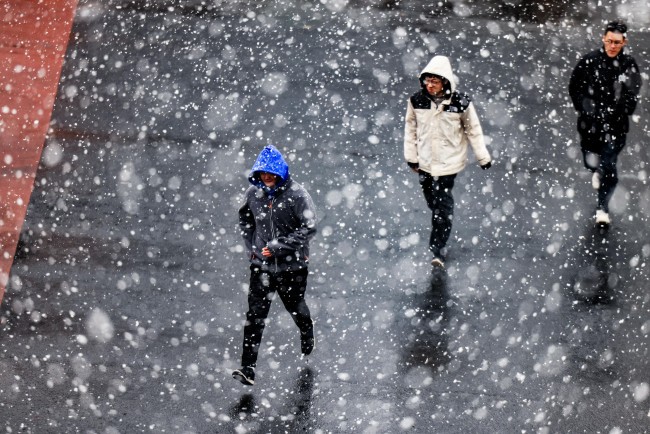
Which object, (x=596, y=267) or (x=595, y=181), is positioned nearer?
(x=596, y=267)

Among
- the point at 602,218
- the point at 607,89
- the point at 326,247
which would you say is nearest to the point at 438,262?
the point at 326,247

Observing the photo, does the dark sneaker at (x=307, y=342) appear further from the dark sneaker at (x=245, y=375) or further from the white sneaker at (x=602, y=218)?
the white sneaker at (x=602, y=218)

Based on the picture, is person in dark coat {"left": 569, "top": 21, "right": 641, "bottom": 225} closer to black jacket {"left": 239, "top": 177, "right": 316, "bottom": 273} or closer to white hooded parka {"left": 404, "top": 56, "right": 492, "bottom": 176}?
white hooded parka {"left": 404, "top": 56, "right": 492, "bottom": 176}

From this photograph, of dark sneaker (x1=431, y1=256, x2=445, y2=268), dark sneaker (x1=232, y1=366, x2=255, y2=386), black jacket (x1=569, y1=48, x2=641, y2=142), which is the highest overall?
black jacket (x1=569, y1=48, x2=641, y2=142)

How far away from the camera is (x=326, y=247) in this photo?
7910mm

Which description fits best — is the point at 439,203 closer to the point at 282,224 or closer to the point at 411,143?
the point at 411,143

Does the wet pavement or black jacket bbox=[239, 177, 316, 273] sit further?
the wet pavement

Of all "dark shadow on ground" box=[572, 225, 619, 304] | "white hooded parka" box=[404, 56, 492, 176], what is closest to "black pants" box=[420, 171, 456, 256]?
"white hooded parka" box=[404, 56, 492, 176]

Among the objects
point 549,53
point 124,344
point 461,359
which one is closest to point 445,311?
point 461,359

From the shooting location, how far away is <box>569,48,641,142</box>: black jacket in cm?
770

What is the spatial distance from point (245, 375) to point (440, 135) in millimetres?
2422

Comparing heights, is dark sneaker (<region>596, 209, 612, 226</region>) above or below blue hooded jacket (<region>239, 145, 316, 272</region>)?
below

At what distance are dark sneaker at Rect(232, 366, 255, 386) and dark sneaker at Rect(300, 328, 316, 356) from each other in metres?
0.45

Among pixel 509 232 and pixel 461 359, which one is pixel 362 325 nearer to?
pixel 461 359
